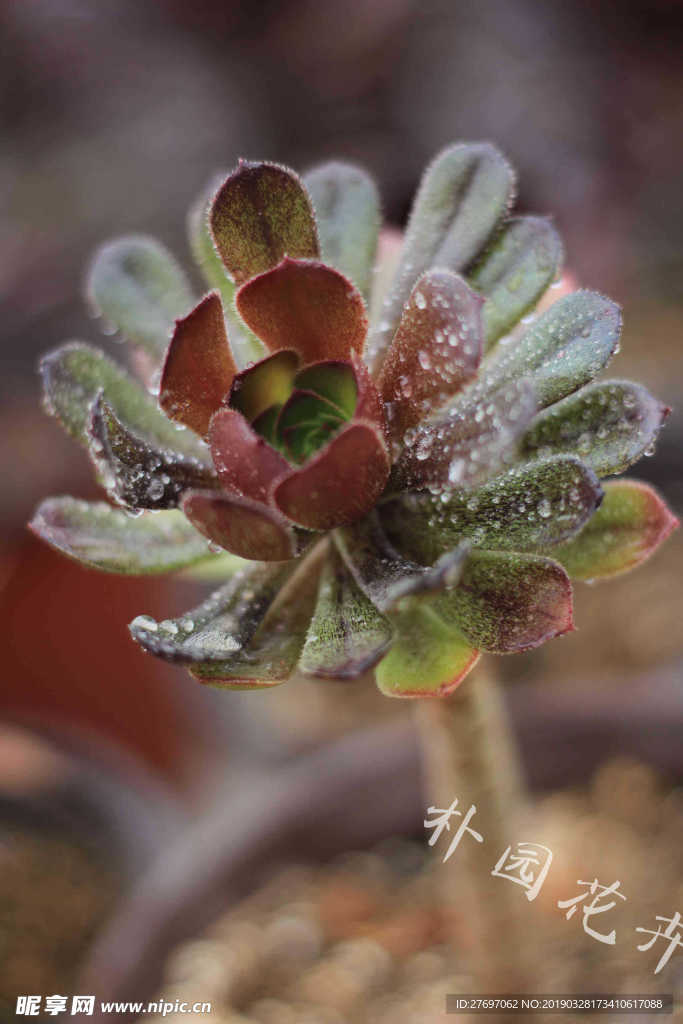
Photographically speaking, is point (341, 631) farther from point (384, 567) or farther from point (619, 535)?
point (619, 535)

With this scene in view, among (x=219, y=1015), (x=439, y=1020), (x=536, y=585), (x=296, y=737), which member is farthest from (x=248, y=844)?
(x=536, y=585)

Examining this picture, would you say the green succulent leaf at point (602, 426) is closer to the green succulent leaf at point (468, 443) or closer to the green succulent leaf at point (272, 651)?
the green succulent leaf at point (468, 443)

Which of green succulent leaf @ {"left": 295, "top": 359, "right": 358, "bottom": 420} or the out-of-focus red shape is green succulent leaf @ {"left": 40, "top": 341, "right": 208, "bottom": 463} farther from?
the out-of-focus red shape

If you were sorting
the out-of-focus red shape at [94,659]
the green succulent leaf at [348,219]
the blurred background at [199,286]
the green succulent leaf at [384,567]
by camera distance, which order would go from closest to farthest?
the green succulent leaf at [384,567] → the green succulent leaf at [348,219] → the blurred background at [199,286] → the out-of-focus red shape at [94,659]


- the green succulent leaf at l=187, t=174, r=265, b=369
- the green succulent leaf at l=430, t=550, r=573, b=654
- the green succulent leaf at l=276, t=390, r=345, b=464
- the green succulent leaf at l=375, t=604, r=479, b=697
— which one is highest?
the green succulent leaf at l=187, t=174, r=265, b=369

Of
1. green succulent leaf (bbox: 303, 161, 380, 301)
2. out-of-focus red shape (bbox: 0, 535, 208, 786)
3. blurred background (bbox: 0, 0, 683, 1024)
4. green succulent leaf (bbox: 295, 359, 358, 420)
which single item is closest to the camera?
green succulent leaf (bbox: 295, 359, 358, 420)

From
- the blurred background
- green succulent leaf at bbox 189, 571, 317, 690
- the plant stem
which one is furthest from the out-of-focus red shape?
green succulent leaf at bbox 189, 571, 317, 690

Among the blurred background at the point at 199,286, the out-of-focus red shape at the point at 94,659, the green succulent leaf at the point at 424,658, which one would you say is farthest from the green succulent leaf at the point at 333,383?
the out-of-focus red shape at the point at 94,659
